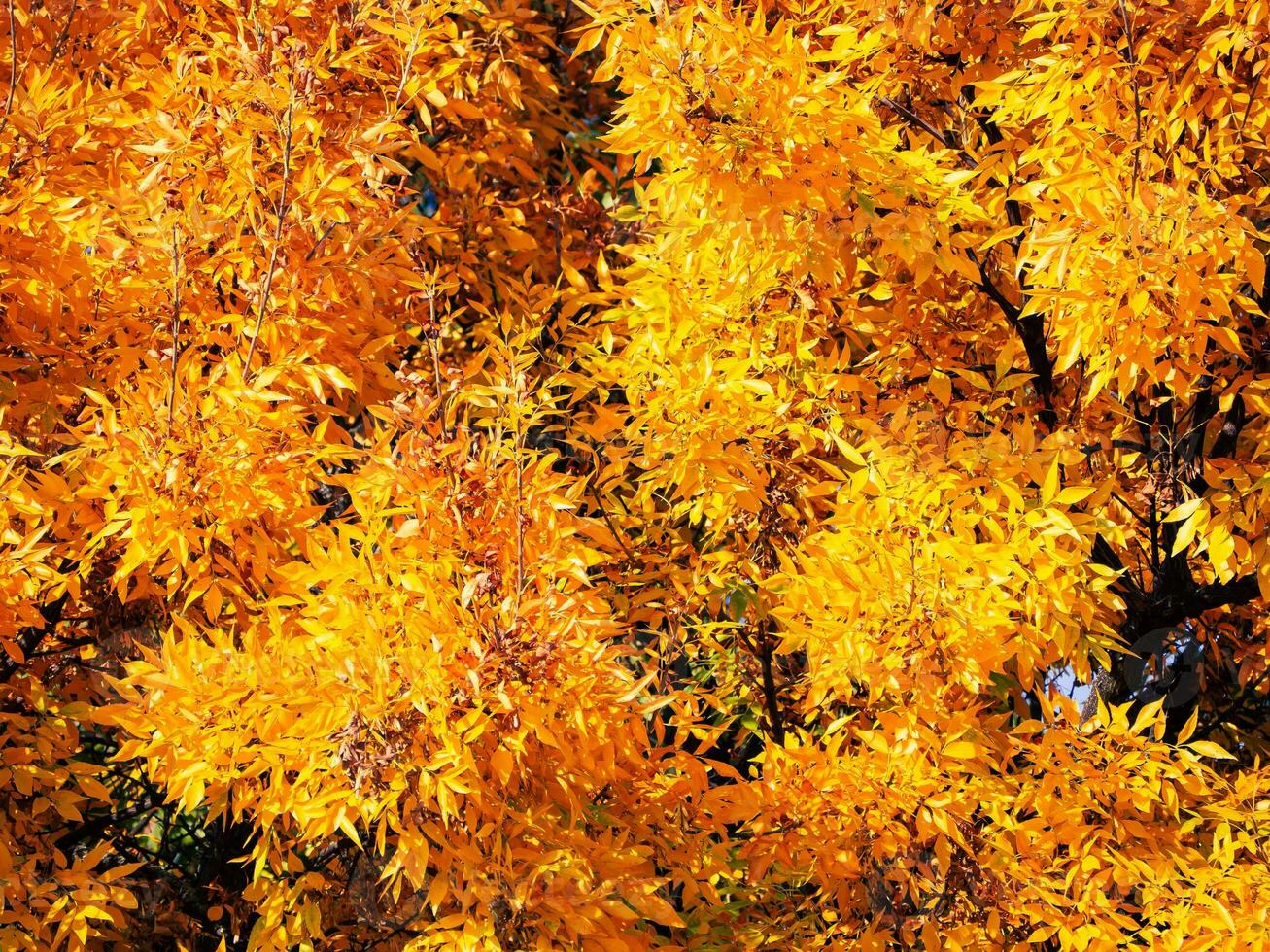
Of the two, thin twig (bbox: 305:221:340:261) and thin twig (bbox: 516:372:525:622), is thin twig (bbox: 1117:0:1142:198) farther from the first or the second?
thin twig (bbox: 305:221:340:261)

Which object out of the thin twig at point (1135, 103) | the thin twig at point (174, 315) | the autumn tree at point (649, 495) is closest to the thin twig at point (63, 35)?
the autumn tree at point (649, 495)

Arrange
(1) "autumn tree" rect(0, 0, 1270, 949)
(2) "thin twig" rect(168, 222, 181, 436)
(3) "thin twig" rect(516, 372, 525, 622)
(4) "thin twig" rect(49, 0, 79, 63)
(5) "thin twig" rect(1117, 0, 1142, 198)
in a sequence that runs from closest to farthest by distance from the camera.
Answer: (3) "thin twig" rect(516, 372, 525, 622) < (1) "autumn tree" rect(0, 0, 1270, 949) < (2) "thin twig" rect(168, 222, 181, 436) < (5) "thin twig" rect(1117, 0, 1142, 198) < (4) "thin twig" rect(49, 0, 79, 63)

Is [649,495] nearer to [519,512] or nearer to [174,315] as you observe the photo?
[519,512]

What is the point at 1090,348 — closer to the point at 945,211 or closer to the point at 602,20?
the point at 945,211

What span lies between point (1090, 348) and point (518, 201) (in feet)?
7.94

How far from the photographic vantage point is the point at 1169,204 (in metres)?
2.97

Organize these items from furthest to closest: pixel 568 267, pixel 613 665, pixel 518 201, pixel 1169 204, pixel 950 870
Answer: pixel 518 201
pixel 568 267
pixel 950 870
pixel 1169 204
pixel 613 665

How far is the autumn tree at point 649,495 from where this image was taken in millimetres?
2777

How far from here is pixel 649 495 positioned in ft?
12.3

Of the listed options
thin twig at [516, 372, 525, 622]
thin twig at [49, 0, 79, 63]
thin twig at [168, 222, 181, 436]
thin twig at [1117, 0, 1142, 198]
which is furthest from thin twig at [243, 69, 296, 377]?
thin twig at [1117, 0, 1142, 198]

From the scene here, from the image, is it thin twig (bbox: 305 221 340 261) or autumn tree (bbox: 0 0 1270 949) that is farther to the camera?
thin twig (bbox: 305 221 340 261)

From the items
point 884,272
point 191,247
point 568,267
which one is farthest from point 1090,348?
point 191,247

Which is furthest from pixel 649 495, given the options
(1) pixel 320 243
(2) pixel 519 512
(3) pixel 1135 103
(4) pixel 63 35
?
(4) pixel 63 35

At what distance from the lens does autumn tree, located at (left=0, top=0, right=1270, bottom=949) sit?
9.11 ft
